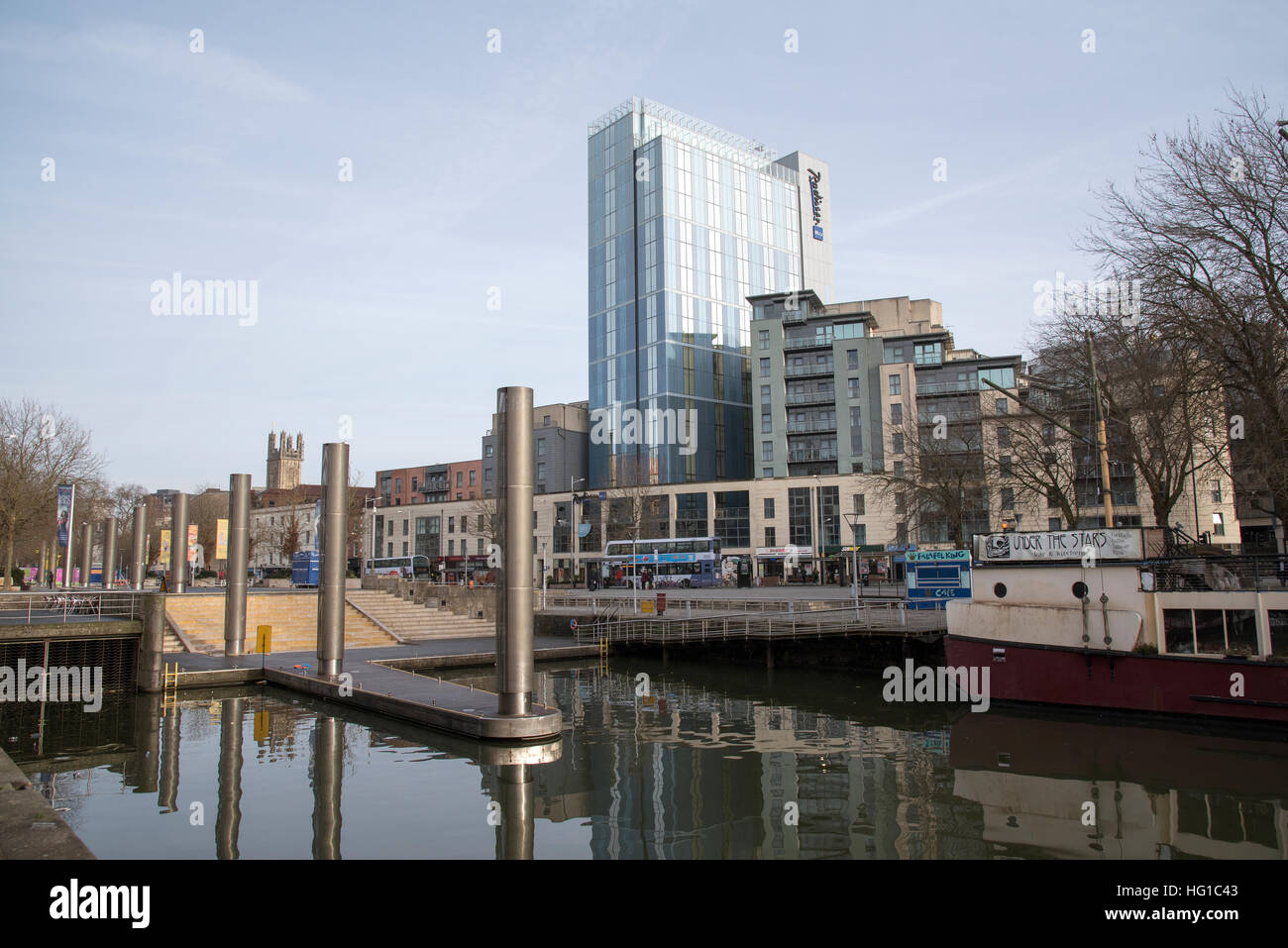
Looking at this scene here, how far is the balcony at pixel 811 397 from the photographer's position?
8319cm

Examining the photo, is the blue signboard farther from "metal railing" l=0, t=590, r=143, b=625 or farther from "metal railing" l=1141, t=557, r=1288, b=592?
"metal railing" l=0, t=590, r=143, b=625

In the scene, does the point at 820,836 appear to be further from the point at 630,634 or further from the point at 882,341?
the point at 882,341

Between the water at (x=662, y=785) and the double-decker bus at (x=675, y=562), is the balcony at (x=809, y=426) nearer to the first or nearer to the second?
the double-decker bus at (x=675, y=562)

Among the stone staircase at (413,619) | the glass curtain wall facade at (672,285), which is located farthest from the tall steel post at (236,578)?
the glass curtain wall facade at (672,285)

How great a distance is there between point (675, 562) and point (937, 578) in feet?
132

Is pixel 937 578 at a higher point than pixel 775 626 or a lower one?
higher

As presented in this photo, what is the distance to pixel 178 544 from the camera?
43.8 m

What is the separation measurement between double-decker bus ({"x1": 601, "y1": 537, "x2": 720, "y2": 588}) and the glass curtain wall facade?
14.0m

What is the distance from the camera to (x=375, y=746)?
Result: 20094 mm

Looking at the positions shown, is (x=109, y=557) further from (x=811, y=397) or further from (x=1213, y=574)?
(x=811, y=397)

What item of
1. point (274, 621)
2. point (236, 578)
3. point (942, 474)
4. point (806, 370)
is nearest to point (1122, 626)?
point (942, 474)

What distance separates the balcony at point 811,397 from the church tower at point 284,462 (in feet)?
443

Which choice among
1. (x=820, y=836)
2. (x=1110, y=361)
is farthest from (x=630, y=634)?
(x=820, y=836)

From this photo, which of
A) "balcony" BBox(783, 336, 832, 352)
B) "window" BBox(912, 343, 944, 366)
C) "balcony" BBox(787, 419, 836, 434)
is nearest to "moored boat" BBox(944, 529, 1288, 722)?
"window" BBox(912, 343, 944, 366)
